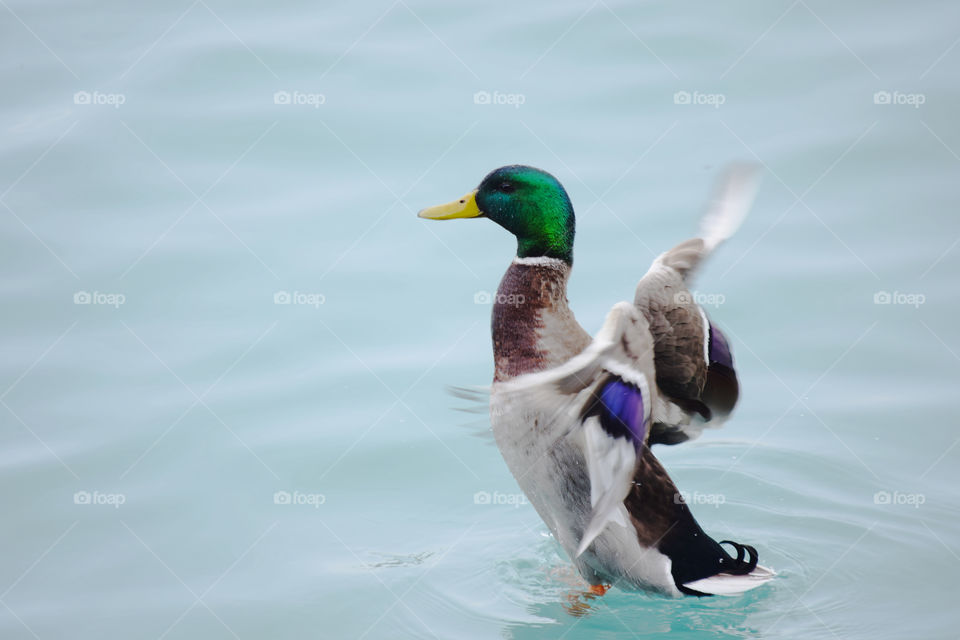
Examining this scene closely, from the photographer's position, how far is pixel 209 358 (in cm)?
523

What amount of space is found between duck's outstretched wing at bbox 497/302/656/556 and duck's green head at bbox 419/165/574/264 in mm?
547

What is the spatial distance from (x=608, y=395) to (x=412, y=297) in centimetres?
261

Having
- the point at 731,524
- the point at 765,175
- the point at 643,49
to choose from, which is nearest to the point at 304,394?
the point at 731,524

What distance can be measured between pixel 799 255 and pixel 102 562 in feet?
11.3

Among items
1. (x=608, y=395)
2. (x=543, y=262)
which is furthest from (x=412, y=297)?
(x=608, y=395)

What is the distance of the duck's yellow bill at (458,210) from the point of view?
389 cm

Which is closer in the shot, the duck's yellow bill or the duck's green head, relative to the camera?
the duck's green head

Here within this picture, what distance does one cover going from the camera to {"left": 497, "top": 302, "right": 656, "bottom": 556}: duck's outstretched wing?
298cm

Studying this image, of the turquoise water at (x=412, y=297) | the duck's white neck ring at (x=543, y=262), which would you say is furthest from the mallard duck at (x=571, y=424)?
the turquoise water at (x=412, y=297)

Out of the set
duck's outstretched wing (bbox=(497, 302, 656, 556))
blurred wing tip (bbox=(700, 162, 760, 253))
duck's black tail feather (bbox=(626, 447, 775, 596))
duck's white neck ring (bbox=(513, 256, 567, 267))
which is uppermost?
blurred wing tip (bbox=(700, 162, 760, 253))

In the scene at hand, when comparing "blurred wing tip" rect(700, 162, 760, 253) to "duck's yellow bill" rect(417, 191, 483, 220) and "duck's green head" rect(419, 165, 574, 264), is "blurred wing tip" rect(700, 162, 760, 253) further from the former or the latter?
"duck's yellow bill" rect(417, 191, 483, 220)

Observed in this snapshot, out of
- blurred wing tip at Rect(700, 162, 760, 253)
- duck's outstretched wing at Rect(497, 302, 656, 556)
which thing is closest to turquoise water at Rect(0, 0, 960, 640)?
duck's outstretched wing at Rect(497, 302, 656, 556)

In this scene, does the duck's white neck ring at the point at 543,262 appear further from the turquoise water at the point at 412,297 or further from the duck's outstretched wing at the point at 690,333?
the turquoise water at the point at 412,297

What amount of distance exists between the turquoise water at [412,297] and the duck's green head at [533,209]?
0.67m
